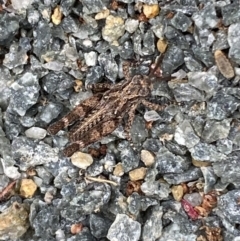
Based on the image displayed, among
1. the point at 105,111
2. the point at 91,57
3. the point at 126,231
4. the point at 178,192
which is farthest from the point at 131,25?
the point at 126,231

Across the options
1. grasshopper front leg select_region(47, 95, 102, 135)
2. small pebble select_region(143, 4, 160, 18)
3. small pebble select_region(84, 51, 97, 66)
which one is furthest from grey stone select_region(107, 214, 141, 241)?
small pebble select_region(143, 4, 160, 18)

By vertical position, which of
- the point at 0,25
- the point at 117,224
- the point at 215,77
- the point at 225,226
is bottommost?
the point at 225,226

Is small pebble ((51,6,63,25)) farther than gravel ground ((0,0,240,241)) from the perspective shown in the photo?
Yes

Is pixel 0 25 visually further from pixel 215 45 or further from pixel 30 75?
pixel 215 45

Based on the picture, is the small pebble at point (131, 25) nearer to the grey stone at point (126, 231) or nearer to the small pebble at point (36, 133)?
the small pebble at point (36, 133)

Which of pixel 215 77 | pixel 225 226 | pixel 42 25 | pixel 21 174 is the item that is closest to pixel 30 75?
pixel 42 25

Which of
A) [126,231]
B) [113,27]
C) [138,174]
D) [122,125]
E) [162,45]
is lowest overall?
[126,231]

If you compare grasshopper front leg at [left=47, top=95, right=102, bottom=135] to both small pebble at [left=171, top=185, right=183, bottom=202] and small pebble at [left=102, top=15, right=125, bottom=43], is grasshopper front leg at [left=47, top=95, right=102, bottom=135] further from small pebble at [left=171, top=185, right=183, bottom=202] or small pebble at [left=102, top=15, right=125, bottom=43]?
small pebble at [left=171, top=185, right=183, bottom=202]

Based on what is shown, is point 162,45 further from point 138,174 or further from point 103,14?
point 138,174
